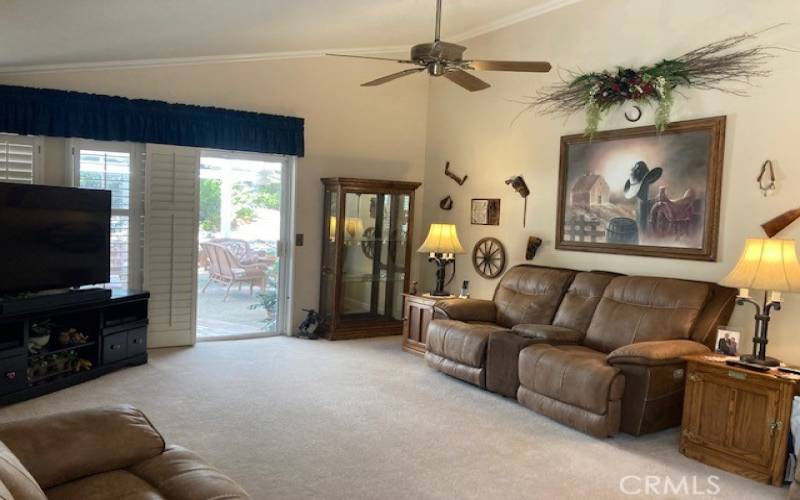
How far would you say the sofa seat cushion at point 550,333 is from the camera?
4.51 m

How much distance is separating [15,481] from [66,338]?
11.4 ft

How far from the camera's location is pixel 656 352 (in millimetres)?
3768

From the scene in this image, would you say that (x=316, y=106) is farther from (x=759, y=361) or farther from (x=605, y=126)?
(x=759, y=361)

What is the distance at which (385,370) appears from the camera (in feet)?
17.2

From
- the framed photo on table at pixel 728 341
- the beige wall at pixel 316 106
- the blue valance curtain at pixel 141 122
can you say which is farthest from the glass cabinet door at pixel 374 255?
the framed photo on table at pixel 728 341

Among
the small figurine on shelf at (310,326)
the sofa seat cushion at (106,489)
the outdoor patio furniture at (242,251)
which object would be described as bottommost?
the small figurine on shelf at (310,326)

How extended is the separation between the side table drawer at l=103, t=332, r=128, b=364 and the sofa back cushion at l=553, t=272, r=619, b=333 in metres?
3.53

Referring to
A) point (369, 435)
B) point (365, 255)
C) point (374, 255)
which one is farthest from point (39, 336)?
point (374, 255)

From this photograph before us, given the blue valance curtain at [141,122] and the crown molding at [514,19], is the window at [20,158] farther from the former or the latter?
the crown molding at [514,19]

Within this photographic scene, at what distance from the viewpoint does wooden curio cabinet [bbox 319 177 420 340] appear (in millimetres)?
6418

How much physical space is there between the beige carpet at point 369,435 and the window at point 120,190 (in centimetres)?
95

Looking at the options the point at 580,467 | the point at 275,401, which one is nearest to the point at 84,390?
the point at 275,401

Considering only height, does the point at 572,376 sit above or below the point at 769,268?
below

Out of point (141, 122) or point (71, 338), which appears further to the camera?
point (141, 122)
